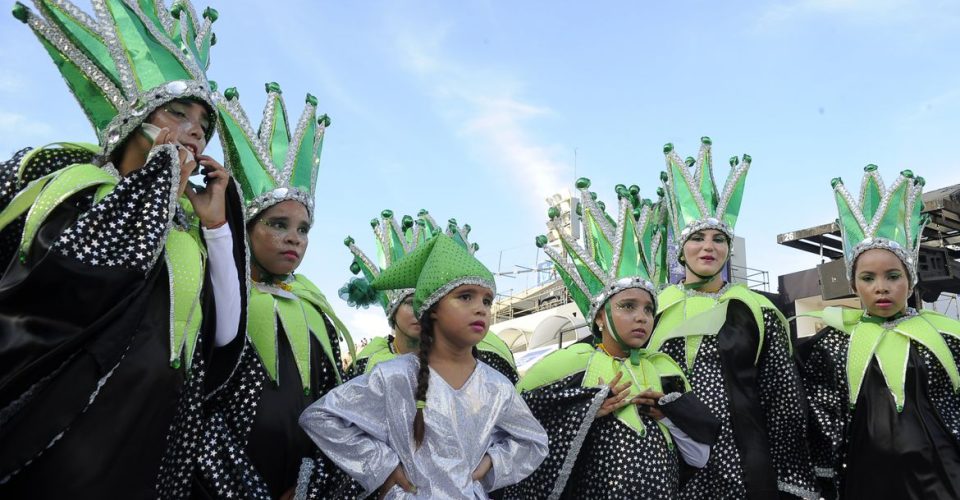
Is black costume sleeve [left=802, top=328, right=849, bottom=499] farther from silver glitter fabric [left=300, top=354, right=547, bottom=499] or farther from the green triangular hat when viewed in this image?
the green triangular hat

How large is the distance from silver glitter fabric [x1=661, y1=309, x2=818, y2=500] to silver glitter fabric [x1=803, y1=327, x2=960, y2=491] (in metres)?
0.17

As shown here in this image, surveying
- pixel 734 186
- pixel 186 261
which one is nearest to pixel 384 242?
pixel 734 186

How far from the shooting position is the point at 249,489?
2.64 meters

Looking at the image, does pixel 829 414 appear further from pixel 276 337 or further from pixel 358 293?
pixel 276 337

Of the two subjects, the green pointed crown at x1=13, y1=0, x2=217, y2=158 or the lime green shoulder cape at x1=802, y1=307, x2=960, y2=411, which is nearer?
the green pointed crown at x1=13, y1=0, x2=217, y2=158

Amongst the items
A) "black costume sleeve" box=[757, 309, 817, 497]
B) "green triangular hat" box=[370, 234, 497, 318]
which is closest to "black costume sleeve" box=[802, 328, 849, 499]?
"black costume sleeve" box=[757, 309, 817, 497]

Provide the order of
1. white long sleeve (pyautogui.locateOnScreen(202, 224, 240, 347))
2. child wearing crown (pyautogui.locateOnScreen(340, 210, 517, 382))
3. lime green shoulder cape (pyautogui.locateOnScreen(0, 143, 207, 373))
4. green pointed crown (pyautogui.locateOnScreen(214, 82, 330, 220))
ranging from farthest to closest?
child wearing crown (pyautogui.locateOnScreen(340, 210, 517, 382)), green pointed crown (pyautogui.locateOnScreen(214, 82, 330, 220)), white long sleeve (pyautogui.locateOnScreen(202, 224, 240, 347)), lime green shoulder cape (pyautogui.locateOnScreen(0, 143, 207, 373))

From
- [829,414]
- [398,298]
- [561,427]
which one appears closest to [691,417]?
[561,427]

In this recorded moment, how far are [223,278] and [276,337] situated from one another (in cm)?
70

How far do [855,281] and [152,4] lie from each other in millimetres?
4100

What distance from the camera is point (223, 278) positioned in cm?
251

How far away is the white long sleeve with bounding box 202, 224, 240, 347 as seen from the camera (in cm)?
251

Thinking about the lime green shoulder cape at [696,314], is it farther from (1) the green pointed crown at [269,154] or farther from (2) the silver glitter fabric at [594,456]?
(1) the green pointed crown at [269,154]

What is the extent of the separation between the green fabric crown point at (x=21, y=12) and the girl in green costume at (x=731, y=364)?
338 centimetres
